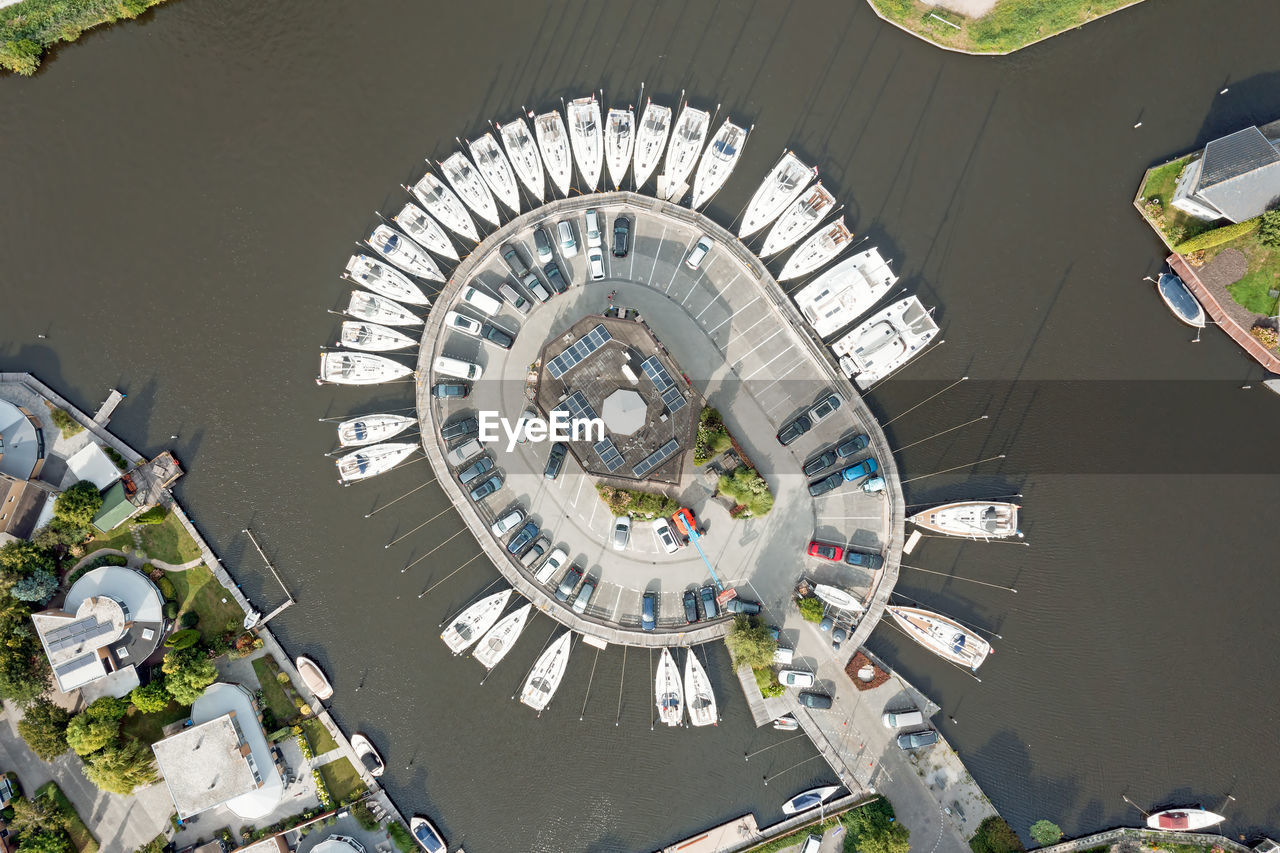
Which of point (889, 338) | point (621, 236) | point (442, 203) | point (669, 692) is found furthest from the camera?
point (442, 203)

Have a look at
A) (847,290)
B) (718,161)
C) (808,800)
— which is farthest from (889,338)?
(808,800)

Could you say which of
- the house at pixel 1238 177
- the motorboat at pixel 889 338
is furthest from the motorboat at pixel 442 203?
the house at pixel 1238 177

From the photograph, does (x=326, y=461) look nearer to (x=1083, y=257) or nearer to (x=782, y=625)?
(x=782, y=625)

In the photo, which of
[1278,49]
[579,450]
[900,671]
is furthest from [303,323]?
[1278,49]

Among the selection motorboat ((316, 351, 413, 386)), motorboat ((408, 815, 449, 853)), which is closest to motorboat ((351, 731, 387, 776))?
motorboat ((408, 815, 449, 853))

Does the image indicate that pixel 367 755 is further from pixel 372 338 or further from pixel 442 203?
pixel 442 203

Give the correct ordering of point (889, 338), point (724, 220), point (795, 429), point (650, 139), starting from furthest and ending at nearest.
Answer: point (724, 220) < point (650, 139) < point (795, 429) < point (889, 338)
